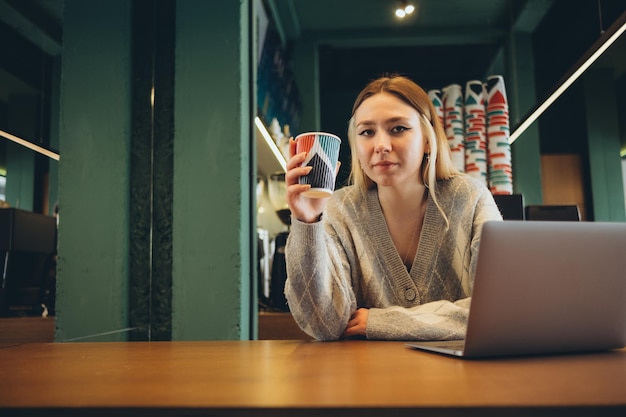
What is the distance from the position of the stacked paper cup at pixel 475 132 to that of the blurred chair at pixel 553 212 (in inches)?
10.6

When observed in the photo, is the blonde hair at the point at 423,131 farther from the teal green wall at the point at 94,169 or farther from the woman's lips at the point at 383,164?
the teal green wall at the point at 94,169

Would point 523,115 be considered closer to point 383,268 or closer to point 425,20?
point 425,20

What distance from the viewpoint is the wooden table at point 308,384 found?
1.33ft

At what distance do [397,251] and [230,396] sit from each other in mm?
941

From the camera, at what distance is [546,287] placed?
69 centimetres

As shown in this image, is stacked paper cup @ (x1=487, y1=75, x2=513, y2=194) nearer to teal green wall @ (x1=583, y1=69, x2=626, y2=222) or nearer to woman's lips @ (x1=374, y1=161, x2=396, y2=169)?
teal green wall @ (x1=583, y1=69, x2=626, y2=222)

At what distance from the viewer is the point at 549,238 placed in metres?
0.68

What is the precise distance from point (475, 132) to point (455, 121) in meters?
0.10

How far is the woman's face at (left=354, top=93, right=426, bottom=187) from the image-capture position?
1357 mm

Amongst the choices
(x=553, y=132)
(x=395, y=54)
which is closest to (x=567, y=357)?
(x=553, y=132)

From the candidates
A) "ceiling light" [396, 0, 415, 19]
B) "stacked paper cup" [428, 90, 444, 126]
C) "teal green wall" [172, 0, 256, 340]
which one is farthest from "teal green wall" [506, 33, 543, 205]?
"teal green wall" [172, 0, 256, 340]

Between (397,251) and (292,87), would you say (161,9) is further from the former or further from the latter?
(292,87)

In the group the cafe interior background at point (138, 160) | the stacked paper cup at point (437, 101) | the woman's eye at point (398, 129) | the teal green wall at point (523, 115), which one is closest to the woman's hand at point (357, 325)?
the woman's eye at point (398, 129)

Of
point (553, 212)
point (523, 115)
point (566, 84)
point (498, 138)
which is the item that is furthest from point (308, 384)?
point (523, 115)
